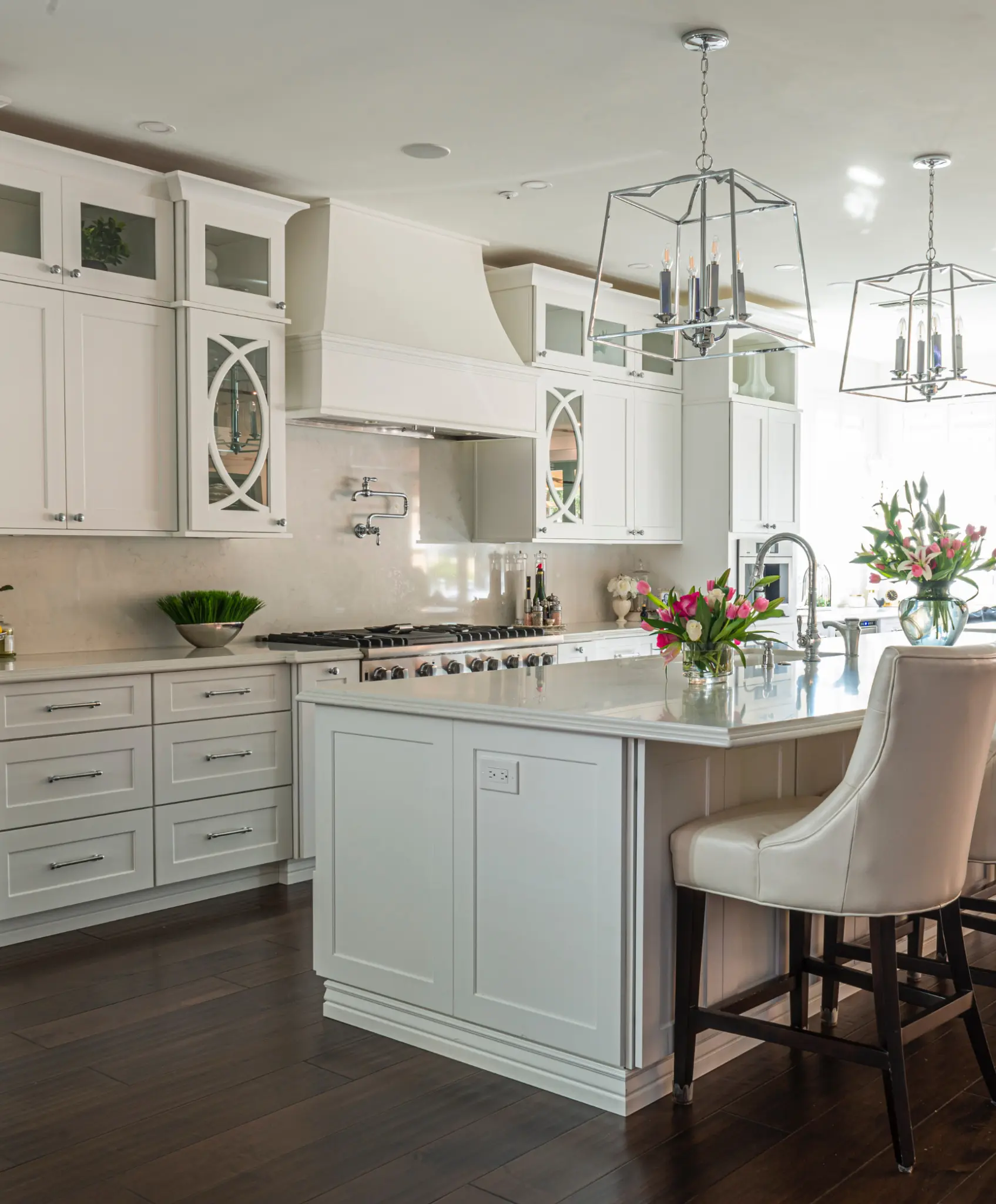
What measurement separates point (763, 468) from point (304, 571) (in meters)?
2.95

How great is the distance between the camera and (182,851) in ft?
14.3

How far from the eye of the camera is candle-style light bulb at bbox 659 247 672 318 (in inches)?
125

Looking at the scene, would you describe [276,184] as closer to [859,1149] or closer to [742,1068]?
[742,1068]

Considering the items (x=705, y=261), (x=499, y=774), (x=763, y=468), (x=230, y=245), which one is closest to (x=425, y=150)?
(x=230, y=245)

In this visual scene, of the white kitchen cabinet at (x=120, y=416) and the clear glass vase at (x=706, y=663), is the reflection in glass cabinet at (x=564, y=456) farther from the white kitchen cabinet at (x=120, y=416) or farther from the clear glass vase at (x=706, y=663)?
the clear glass vase at (x=706, y=663)

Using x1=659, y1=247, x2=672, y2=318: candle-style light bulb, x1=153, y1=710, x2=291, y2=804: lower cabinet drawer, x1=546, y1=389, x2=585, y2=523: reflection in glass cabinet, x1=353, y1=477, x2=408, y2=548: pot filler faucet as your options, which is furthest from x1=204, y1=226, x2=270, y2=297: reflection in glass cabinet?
x1=659, y1=247, x2=672, y2=318: candle-style light bulb

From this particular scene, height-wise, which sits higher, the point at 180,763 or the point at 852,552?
the point at 852,552

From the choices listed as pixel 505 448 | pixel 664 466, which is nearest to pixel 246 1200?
pixel 505 448

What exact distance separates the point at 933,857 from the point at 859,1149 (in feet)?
2.05

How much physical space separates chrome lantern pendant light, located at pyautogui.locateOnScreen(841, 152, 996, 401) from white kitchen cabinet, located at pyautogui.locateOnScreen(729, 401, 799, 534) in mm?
502

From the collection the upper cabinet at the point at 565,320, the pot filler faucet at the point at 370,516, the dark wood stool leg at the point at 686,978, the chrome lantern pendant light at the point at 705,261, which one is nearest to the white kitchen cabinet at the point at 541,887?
the dark wood stool leg at the point at 686,978

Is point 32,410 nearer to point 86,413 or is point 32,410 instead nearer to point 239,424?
point 86,413

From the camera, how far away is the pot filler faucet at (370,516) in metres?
5.67

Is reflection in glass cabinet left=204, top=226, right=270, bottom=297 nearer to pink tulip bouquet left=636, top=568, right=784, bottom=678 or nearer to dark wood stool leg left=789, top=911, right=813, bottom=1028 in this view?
pink tulip bouquet left=636, top=568, right=784, bottom=678
